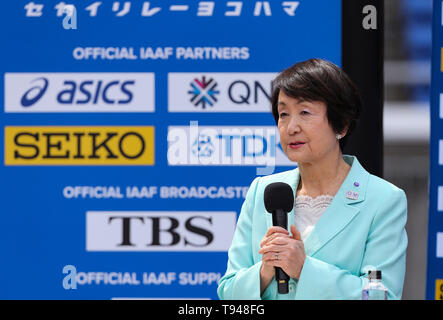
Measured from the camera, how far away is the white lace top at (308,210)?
6.87 ft

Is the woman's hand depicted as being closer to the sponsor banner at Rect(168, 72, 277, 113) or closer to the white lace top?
the white lace top

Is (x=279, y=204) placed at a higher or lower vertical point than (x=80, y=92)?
lower

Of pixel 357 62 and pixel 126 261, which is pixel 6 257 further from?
pixel 357 62

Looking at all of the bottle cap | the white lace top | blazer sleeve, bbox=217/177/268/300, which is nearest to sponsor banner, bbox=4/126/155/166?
blazer sleeve, bbox=217/177/268/300

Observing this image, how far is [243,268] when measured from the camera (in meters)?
2.11

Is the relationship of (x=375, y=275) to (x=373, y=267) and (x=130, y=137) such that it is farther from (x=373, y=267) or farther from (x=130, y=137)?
(x=130, y=137)

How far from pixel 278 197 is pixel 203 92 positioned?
5.43ft

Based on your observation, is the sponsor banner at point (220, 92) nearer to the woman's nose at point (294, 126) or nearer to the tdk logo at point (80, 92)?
the tdk logo at point (80, 92)

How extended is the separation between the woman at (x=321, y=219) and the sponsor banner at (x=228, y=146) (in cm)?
131

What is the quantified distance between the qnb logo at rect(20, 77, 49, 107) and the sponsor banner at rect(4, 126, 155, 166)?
155mm

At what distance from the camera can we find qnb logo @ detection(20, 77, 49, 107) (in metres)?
3.57

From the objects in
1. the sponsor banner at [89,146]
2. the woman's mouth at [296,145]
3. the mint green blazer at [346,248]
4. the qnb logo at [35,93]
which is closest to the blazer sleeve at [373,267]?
the mint green blazer at [346,248]

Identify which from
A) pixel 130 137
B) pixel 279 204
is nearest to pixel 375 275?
pixel 279 204
